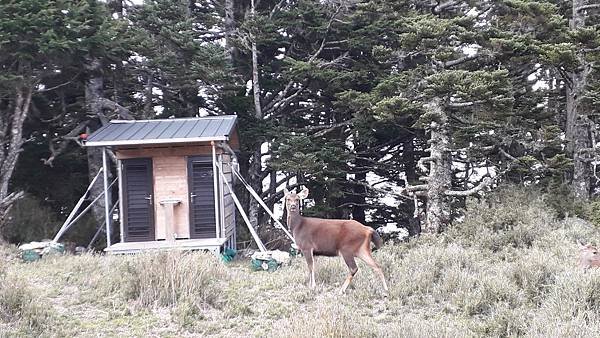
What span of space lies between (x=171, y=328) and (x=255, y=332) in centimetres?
93

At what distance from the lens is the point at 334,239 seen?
262 inches

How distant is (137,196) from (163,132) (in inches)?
73.0

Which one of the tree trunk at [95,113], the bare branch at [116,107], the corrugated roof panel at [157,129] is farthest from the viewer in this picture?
the bare branch at [116,107]

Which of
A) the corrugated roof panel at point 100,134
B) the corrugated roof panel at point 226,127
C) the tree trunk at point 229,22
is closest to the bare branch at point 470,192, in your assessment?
the corrugated roof panel at point 226,127

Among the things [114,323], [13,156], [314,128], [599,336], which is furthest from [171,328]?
[314,128]

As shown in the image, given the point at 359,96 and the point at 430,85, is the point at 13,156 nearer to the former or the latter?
the point at 359,96

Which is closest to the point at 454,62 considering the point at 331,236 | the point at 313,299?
the point at 331,236

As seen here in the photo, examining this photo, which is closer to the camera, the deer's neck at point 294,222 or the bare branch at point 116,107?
the deer's neck at point 294,222

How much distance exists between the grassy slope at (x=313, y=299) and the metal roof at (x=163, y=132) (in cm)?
389

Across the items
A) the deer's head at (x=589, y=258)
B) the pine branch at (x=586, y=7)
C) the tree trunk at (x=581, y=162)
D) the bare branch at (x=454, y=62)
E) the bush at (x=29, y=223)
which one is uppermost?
the pine branch at (x=586, y=7)

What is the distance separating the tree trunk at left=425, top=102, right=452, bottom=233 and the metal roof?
526 centimetres

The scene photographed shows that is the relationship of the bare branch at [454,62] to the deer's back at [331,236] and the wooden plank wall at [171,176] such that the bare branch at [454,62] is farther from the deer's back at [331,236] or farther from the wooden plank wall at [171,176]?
the deer's back at [331,236]

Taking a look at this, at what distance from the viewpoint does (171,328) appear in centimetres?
517

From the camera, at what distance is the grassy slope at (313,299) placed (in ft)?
15.5
